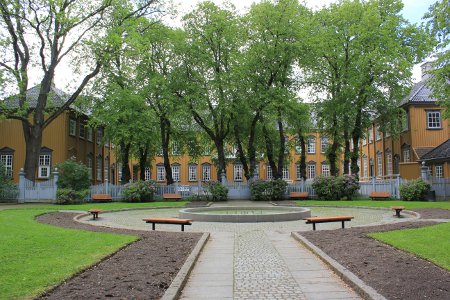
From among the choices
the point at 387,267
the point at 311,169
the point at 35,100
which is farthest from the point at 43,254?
the point at 311,169

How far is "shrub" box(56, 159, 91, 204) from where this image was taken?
30500 millimetres

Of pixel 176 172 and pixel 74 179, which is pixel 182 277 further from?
pixel 176 172

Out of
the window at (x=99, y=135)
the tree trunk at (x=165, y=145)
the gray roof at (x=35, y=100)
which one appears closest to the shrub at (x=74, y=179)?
the gray roof at (x=35, y=100)

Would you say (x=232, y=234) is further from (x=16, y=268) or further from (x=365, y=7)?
(x=365, y=7)

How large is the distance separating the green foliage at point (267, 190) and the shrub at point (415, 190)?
351 inches

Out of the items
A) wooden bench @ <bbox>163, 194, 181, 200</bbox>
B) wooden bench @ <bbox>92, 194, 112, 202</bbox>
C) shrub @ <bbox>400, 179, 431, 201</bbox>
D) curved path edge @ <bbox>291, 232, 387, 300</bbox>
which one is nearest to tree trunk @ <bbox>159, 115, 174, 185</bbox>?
wooden bench @ <bbox>163, 194, 181, 200</bbox>

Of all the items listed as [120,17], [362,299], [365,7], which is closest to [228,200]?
[120,17]

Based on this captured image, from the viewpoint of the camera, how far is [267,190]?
34.2 metres

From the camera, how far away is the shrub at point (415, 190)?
99.3 ft

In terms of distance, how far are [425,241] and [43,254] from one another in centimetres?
842

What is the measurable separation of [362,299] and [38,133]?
103 ft

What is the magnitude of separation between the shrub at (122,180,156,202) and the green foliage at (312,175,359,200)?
12938 mm

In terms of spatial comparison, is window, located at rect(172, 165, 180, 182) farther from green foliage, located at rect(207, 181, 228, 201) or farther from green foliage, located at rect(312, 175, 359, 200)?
green foliage, located at rect(312, 175, 359, 200)

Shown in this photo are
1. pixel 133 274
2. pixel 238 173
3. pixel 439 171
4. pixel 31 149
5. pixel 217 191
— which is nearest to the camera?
pixel 133 274
